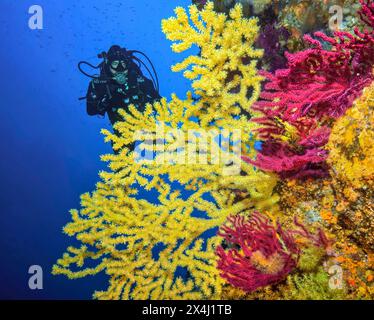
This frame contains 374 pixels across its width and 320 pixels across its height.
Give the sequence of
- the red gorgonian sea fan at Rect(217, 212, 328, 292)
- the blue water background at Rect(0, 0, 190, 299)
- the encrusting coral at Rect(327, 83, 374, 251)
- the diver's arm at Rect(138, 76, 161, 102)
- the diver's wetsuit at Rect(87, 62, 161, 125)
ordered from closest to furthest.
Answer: the encrusting coral at Rect(327, 83, 374, 251) < the red gorgonian sea fan at Rect(217, 212, 328, 292) < the diver's wetsuit at Rect(87, 62, 161, 125) < the diver's arm at Rect(138, 76, 161, 102) < the blue water background at Rect(0, 0, 190, 299)

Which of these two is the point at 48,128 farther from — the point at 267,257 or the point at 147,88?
the point at 267,257

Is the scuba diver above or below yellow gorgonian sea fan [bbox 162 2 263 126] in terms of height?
above

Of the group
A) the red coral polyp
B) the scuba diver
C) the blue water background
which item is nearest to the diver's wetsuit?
the scuba diver

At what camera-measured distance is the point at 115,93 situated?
19.3 feet

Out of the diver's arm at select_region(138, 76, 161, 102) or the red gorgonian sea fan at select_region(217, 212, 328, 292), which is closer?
the red gorgonian sea fan at select_region(217, 212, 328, 292)

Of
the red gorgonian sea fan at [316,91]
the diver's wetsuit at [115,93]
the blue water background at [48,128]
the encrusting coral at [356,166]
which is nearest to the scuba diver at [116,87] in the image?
the diver's wetsuit at [115,93]

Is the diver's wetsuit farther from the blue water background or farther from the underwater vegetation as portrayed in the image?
the blue water background

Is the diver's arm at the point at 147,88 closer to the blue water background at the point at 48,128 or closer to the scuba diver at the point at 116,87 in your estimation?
the scuba diver at the point at 116,87

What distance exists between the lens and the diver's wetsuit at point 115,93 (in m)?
5.86

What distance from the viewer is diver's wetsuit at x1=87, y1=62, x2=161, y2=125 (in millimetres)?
5855

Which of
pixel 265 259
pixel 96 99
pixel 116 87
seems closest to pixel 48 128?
pixel 96 99

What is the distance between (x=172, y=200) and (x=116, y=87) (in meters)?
3.62

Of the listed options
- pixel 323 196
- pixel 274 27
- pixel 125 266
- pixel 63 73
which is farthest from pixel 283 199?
pixel 63 73

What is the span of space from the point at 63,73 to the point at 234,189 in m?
28.7
